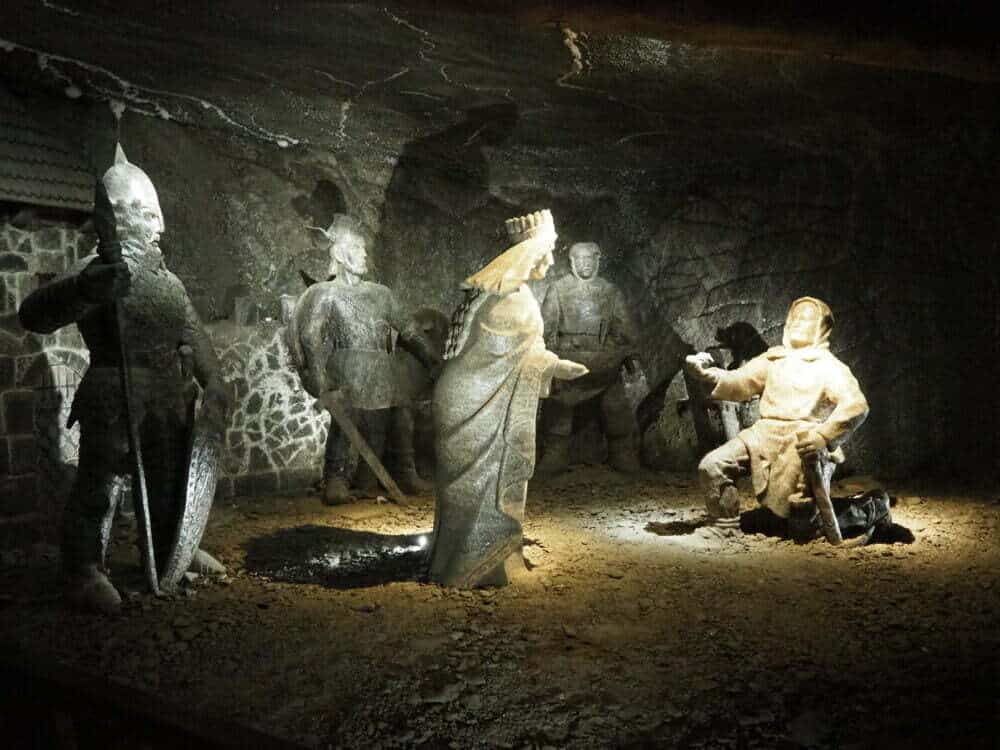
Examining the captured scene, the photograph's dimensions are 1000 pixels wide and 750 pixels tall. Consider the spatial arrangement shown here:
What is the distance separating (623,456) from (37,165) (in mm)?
5963

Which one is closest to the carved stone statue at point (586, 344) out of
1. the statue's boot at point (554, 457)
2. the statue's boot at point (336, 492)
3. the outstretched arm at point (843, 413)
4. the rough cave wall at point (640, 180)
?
the statue's boot at point (554, 457)

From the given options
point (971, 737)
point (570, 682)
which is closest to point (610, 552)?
point (570, 682)

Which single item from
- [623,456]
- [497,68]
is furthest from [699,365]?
[497,68]

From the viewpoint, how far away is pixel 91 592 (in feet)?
13.9

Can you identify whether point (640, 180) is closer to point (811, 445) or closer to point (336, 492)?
point (811, 445)

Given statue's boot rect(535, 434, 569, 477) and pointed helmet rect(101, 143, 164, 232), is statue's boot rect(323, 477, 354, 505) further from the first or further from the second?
pointed helmet rect(101, 143, 164, 232)

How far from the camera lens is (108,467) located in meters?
4.35

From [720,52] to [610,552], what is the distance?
3534 millimetres

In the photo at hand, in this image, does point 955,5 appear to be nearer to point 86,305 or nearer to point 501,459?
point 501,459

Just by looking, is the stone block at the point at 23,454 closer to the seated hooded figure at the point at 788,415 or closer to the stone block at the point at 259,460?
the stone block at the point at 259,460

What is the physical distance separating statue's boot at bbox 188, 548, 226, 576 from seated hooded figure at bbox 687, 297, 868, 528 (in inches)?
144

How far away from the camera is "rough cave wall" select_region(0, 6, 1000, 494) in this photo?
5.59 m

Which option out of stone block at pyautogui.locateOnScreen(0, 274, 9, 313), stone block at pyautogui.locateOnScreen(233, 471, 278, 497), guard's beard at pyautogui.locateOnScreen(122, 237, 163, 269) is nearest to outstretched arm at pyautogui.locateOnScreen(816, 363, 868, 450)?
guard's beard at pyautogui.locateOnScreen(122, 237, 163, 269)

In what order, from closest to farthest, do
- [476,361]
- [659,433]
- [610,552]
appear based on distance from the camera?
[476,361], [610,552], [659,433]
